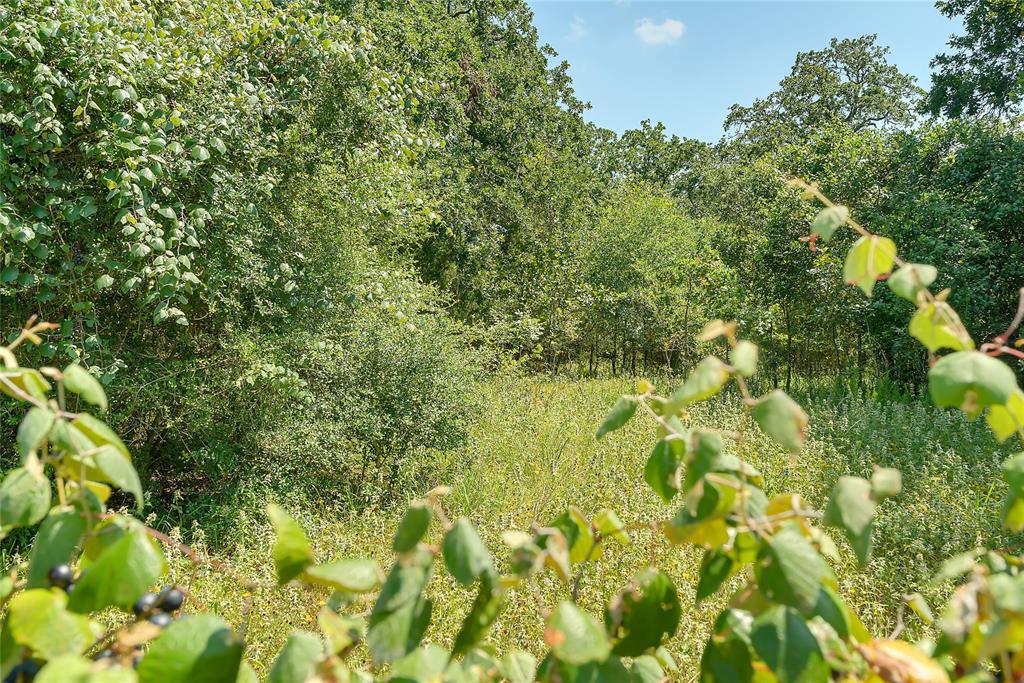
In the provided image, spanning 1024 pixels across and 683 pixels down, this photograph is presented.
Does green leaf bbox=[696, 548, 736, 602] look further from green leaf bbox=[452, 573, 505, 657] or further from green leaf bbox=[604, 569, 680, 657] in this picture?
green leaf bbox=[452, 573, 505, 657]

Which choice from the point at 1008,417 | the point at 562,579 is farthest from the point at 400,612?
the point at 1008,417

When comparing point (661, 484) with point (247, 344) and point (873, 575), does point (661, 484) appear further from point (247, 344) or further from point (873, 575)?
point (247, 344)

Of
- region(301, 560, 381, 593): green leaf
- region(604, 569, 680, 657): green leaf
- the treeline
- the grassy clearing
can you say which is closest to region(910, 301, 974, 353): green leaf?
region(604, 569, 680, 657): green leaf

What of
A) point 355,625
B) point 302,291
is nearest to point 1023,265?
point 302,291

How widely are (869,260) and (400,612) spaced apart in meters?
0.63

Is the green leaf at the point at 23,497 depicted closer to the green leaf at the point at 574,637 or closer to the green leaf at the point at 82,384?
the green leaf at the point at 82,384

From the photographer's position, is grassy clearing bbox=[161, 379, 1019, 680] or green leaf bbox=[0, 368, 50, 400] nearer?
green leaf bbox=[0, 368, 50, 400]

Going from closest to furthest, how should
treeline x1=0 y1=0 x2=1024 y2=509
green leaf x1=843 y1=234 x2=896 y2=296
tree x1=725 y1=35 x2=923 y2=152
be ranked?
green leaf x1=843 y1=234 x2=896 y2=296 < treeline x1=0 y1=0 x2=1024 y2=509 < tree x1=725 y1=35 x2=923 y2=152

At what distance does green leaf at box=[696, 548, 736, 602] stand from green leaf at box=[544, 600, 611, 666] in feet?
0.60

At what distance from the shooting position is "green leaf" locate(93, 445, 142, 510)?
21.3 inches

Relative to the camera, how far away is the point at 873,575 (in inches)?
115

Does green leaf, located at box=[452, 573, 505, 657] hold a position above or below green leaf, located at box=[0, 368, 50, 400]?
below

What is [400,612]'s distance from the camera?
53cm

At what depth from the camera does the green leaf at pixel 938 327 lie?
0.63 meters
